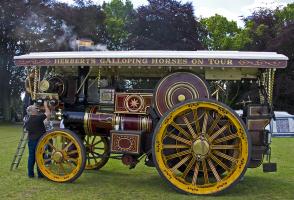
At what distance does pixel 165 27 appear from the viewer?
36406 millimetres

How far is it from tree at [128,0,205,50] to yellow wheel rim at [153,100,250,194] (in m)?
26.9

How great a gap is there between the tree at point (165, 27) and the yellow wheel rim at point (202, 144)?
26.9 metres

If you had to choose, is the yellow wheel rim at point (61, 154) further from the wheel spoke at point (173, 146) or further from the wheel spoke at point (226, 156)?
the wheel spoke at point (226, 156)

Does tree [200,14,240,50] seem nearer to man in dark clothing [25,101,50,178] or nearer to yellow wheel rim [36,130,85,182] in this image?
man in dark clothing [25,101,50,178]

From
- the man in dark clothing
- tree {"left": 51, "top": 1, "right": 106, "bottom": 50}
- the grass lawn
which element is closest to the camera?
the grass lawn

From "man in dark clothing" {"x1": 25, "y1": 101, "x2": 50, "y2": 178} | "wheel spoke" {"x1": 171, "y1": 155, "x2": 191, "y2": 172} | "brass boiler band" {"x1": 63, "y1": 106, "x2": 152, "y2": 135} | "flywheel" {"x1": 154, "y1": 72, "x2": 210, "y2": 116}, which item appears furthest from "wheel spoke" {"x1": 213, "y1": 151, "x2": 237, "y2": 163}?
"man in dark clothing" {"x1": 25, "y1": 101, "x2": 50, "y2": 178}

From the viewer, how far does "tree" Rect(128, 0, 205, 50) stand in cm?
3541

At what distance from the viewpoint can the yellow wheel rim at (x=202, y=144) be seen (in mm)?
7910

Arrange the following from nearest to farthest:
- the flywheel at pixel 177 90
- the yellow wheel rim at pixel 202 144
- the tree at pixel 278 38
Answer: the yellow wheel rim at pixel 202 144 < the flywheel at pixel 177 90 < the tree at pixel 278 38

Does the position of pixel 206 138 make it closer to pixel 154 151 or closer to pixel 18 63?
pixel 154 151

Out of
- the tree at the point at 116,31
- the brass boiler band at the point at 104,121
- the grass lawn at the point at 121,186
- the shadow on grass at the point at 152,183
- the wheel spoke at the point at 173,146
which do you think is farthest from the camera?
the tree at the point at 116,31

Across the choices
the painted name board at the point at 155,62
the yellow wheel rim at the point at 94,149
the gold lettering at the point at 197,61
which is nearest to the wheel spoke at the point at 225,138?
the painted name board at the point at 155,62

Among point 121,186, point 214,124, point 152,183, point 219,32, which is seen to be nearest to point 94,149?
point 152,183

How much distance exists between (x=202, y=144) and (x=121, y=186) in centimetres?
176
